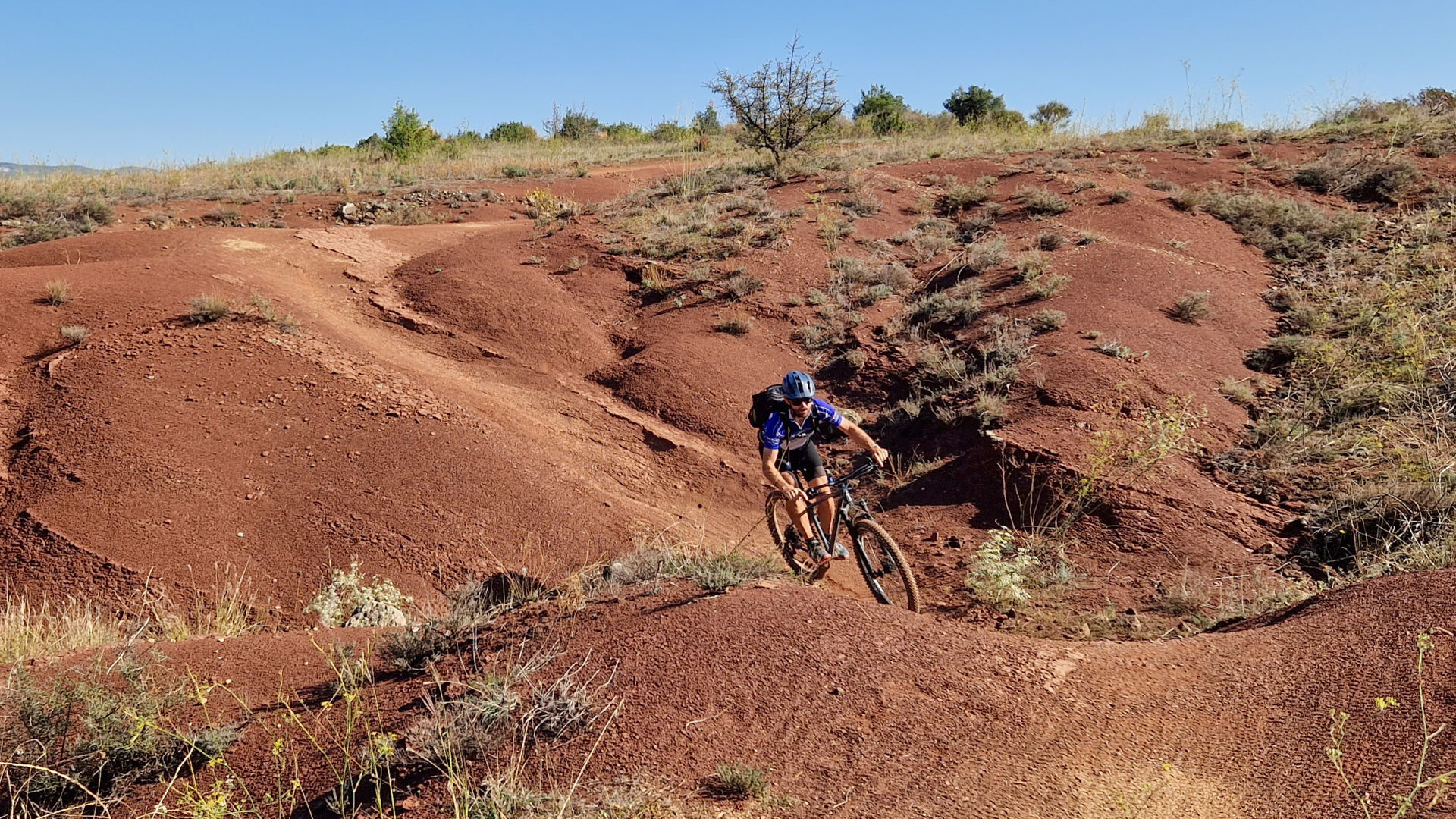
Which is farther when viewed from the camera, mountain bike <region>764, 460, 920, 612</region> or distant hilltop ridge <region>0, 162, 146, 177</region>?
distant hilltop ridge <region>0, 162, 146, 177</region>

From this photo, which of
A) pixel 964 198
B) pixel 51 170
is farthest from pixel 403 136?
pixel 964 198

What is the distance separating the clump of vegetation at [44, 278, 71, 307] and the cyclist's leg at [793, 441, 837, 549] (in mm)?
8852

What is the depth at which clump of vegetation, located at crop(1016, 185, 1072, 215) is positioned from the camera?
44.0ft

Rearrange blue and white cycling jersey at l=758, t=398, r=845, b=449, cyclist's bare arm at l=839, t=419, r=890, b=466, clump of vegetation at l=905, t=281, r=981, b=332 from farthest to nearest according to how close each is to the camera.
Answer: clump of vegetation at l=905, t=281, r=981, b=332 → blue and white cycling jersey at l=758, t=398, r=845, b=449 → cyclist's bare arm at l=839, t=419, r=890, b=466

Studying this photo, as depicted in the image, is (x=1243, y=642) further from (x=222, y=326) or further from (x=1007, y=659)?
A: (x=222, y=326)

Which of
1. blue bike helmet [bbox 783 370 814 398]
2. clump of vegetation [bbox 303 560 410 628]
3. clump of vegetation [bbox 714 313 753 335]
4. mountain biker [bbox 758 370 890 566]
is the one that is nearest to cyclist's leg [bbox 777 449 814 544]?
mountain biker [bbox 758 370 890 566]

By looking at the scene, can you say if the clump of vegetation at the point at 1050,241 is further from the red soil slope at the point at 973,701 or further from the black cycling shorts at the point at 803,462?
the red soil slope at the point at 973,701

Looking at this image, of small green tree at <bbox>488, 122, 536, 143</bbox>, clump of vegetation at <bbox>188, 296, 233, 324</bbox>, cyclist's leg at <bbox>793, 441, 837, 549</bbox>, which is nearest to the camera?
cyclist's leg at <bbox>793, 441, 837, 549</bbox>

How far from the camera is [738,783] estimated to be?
3010 millimetres

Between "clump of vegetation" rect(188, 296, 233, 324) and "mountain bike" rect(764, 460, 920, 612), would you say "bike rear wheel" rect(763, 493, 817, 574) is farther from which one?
"clump of vegetation" rect(188, 296, 233, 324)

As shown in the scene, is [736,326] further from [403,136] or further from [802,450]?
[403,136]

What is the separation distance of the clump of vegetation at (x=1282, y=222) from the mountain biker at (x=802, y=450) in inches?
384

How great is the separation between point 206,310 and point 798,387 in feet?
24.1

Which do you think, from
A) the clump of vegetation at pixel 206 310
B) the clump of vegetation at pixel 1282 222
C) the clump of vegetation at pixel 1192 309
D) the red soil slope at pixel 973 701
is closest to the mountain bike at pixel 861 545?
the red soil slope at pixel 973 701
